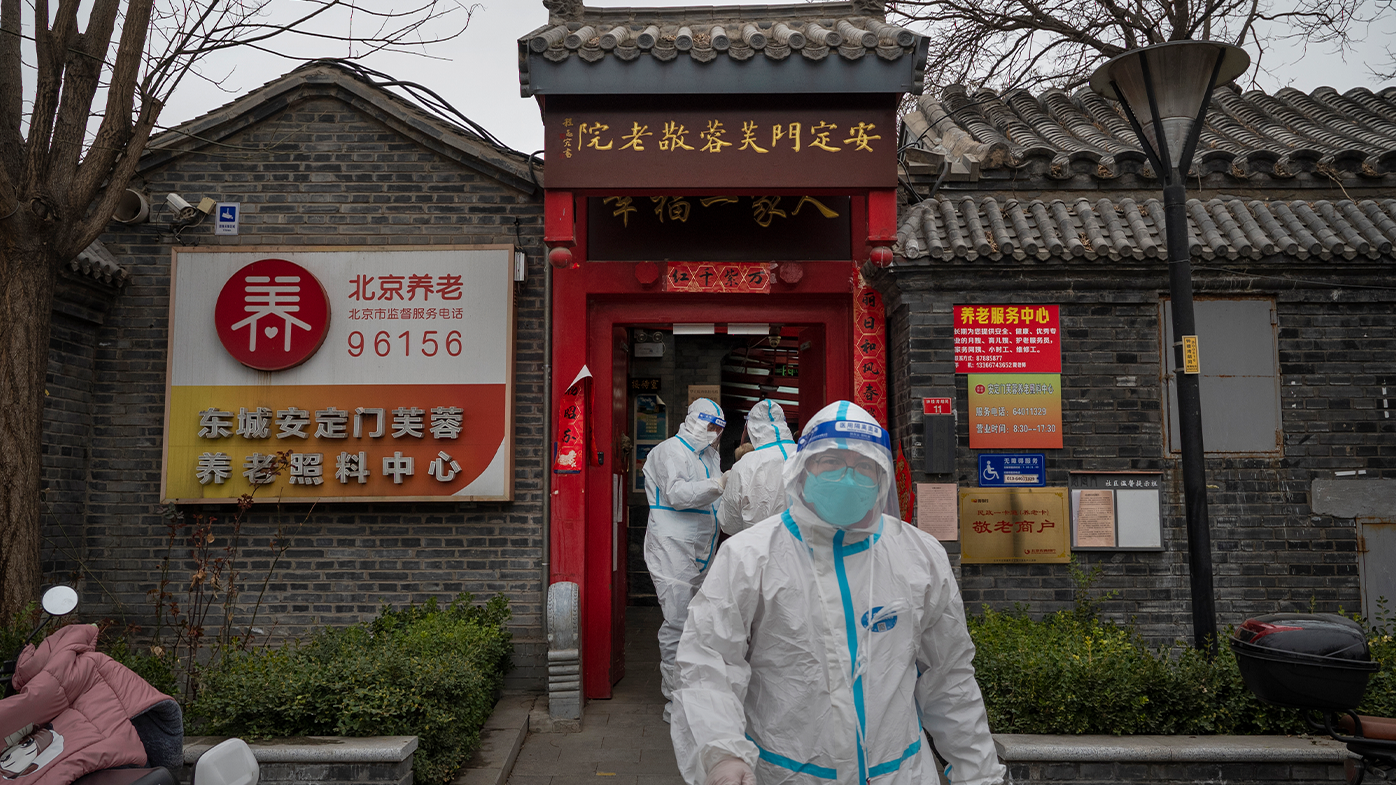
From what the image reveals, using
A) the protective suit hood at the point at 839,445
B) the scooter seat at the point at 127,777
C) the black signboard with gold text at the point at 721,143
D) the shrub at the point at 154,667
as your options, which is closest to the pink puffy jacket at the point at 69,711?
the scooter seat at the point at 127,777

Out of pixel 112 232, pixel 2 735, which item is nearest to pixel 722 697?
pixel 2 735

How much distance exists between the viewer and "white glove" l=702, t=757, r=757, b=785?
2.34 meters

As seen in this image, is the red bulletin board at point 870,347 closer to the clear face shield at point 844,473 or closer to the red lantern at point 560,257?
the red lantern at point 560,257

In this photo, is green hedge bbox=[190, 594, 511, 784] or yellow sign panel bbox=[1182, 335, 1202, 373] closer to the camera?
green hedge bbox=[190, 594, 511, 784]

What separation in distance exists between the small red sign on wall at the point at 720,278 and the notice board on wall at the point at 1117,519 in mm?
2536

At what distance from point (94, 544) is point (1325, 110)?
10.3m

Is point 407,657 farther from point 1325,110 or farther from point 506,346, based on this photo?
point 1325,110

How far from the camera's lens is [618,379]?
7.30m

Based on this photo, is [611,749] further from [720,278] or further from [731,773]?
[731,773]

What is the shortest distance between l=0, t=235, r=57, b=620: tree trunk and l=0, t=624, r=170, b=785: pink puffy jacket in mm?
1710

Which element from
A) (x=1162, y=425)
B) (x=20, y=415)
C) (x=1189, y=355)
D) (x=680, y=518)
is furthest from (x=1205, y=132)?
(x=20, y=415)

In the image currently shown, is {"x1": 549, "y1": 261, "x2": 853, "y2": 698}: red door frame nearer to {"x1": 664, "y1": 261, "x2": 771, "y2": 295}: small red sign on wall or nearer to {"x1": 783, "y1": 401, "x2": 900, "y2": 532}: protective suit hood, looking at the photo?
{"x1": 664, "y1": 261, "x2": 771, "y2": 295}: small red sign on wall

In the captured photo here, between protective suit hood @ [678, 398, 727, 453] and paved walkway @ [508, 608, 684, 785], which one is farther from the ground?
protective suit hood @ [678, 398, 727, 453]

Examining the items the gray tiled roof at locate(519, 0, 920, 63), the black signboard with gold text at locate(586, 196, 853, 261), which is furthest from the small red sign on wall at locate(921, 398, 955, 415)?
the gray tiled roof at locate(519, 0, 920, 63)
